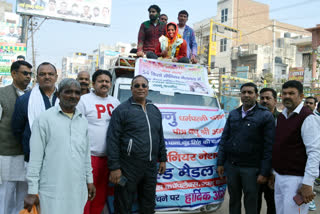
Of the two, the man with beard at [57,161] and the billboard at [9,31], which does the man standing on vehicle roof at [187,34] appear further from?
the billboard at [9,31]

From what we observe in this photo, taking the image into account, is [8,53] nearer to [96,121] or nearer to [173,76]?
[173,76]

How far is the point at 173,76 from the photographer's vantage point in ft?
15.6

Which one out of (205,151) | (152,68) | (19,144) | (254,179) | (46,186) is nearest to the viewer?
(46,186)

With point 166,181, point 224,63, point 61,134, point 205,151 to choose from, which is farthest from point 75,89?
point 224,63

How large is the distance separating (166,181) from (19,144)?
176cm

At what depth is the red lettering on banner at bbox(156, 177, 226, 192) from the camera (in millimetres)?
3514

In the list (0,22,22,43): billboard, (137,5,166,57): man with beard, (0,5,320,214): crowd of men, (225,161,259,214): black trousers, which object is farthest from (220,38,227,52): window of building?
(225,161,259,214): black trousers

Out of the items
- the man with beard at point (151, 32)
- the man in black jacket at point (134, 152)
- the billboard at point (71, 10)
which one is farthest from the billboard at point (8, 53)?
the man in black jacket at point (134, 152)

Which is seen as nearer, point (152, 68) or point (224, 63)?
point (152, 68)

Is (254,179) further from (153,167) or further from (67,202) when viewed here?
(67,202)

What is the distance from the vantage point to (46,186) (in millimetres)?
2396

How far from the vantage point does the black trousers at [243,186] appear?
3.36 m

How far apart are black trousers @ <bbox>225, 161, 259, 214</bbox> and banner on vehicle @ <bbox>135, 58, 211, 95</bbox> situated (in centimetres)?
159

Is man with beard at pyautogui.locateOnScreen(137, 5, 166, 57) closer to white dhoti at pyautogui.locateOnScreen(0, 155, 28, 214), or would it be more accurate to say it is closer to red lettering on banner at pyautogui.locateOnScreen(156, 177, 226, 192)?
red lettering on banner at pyautogui.locateOnScreen(156, 177, 226, 192)
